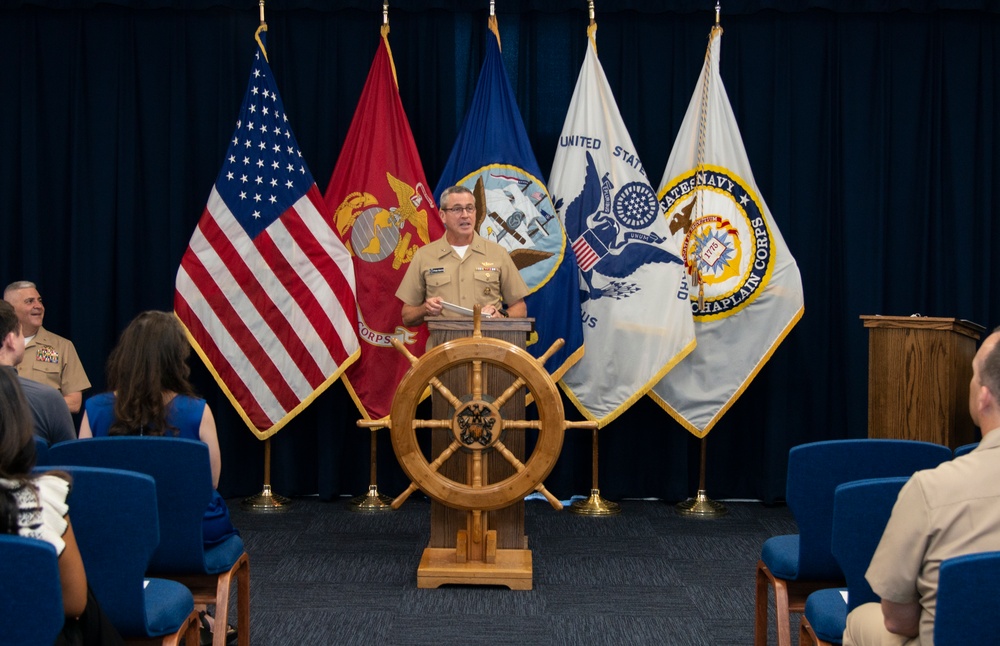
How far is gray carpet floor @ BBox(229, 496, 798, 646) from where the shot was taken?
334 cm

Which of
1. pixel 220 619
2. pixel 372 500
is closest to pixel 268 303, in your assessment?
pixel 372 500

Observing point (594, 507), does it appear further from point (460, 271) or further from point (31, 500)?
point (31, 500)

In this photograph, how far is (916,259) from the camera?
5.50 metres

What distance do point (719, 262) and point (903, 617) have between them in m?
3.57

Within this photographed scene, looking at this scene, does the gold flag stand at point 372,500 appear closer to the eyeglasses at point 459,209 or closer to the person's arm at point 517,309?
the person's arm at point 517,309

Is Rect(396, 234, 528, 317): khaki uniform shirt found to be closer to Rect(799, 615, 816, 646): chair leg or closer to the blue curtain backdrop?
Result: the blue curtain backdrop

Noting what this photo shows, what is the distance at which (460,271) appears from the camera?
4.68 m

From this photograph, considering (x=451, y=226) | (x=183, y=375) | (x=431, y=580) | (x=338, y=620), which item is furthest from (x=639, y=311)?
(x=183, y=375)

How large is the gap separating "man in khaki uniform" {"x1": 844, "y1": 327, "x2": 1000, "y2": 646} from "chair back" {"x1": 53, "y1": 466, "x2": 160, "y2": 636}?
135 centimetres

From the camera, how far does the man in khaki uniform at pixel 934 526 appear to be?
163cm

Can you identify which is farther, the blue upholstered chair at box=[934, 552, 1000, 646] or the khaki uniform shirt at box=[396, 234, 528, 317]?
the khaki uniform shirt at box=[396, 234, 528, 317]

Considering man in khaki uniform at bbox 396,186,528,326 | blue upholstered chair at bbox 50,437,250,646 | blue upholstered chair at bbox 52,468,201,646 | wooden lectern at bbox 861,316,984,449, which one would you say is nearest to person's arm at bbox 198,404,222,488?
blue upholstered chair at bbox 50,437,250,646

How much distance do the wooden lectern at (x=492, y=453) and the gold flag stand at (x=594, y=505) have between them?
122 centimetres

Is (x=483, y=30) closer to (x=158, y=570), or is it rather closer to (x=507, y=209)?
(x=507, y=209)
